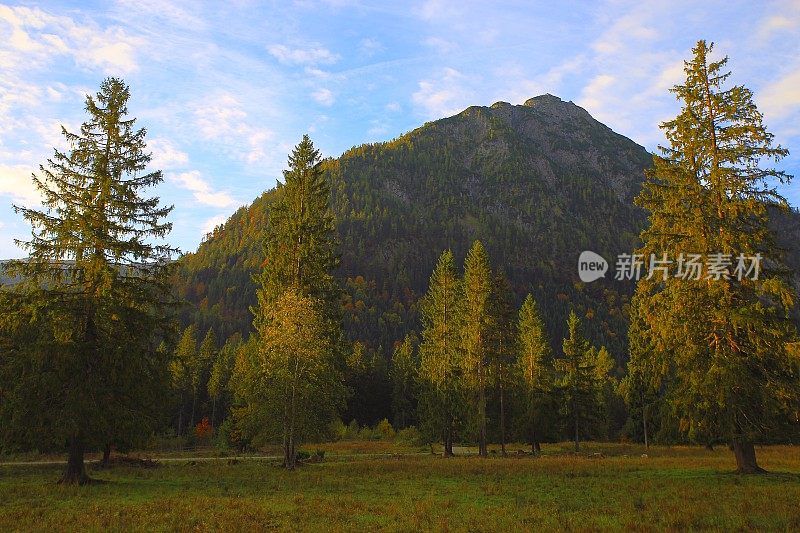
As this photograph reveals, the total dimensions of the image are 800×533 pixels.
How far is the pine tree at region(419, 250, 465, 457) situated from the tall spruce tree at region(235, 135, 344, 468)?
15501 millimetres

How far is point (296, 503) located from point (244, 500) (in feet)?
6.16

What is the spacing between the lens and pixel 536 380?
5325 cm

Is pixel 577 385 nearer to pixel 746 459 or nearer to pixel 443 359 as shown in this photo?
pixel 443 359

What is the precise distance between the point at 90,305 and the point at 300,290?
1207cm

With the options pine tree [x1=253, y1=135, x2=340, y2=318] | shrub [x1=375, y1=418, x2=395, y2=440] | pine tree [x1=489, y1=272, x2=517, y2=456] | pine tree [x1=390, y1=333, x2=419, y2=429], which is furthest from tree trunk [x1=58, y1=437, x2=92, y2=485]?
pine tree [x1=390, y1=333, x2=419, y2=429]

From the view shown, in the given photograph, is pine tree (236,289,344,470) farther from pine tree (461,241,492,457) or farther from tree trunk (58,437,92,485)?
pine tree (461,241,492,457)

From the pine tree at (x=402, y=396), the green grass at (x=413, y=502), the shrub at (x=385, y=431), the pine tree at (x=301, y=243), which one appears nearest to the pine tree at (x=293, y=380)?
the pine tree at (x=301, y=243)

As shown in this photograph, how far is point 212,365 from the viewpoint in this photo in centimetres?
9075

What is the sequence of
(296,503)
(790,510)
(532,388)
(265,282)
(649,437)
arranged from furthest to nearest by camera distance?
(649,437)
(532,388)
(265,282)
(296,503)
(790,510)

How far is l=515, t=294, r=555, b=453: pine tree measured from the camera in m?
52.0

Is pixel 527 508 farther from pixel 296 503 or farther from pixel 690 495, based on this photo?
pixel 296 503

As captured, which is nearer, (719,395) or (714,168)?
(719,395)

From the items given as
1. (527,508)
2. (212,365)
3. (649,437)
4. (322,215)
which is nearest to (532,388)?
(649,437)

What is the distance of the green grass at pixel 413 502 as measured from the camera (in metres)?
11.9
